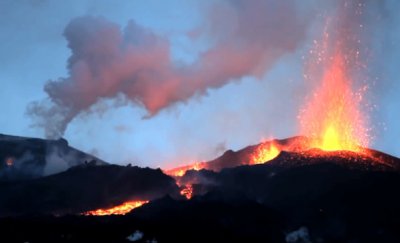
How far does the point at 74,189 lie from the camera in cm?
10306

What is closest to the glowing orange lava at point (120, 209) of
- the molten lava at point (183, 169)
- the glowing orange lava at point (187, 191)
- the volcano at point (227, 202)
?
the volcano at point (227, 202)

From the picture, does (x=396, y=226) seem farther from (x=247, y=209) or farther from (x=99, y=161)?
(x=99, y=161)

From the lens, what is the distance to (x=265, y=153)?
134625 mm

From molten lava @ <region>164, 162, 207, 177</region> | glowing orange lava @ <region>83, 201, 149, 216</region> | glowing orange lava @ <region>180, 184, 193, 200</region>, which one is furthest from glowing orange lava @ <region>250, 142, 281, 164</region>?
glowing orange lava @ <region>83, 201, 149, 216</region>

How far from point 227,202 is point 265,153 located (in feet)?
154

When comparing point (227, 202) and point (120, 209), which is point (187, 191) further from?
point (227, 202)

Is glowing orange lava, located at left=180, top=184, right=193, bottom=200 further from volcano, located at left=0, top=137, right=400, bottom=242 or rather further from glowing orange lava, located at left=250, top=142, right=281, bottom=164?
glowing orange lava, located at left=250, top=142, right=281, bottom=164

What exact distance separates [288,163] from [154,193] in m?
25.3

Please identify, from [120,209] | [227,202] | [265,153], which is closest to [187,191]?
[120,209]

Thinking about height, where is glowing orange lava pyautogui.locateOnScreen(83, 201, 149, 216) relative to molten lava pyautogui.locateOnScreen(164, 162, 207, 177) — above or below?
below

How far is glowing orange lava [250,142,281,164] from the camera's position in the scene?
437ft

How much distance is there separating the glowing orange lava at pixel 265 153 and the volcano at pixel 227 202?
1705 centimetres

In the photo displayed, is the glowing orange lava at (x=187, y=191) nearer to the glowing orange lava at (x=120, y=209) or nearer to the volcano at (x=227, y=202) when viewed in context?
the volcano at (x=227, y=202)

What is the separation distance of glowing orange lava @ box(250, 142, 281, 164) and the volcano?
17048 mm
